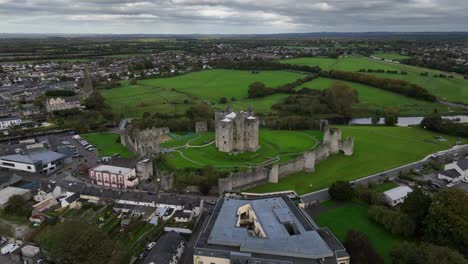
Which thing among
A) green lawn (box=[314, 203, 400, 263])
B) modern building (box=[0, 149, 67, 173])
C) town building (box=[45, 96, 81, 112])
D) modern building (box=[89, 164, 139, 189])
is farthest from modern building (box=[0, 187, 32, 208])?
town building (box=[45, 96, 81, 112])

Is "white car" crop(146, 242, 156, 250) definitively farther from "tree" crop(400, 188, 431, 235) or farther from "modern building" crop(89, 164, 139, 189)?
"tree" crop(400, 188, 431, 235)

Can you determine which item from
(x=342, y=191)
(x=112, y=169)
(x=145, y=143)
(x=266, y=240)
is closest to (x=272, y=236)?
(x=266, y=240)

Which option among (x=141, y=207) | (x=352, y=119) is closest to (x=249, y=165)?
(x=141, y=207)

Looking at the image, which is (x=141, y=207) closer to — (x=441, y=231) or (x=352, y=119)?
(x=441, y=231)

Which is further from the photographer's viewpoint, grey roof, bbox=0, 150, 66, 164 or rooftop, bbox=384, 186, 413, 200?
grey roof, bbox=0, 150, 66, 164

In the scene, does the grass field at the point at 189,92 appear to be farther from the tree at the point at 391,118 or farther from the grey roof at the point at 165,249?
the grey roof at the point at 165,249

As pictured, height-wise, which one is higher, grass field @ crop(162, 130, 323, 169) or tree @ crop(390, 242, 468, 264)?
tree @ crop(390, 242, 468, 264)
